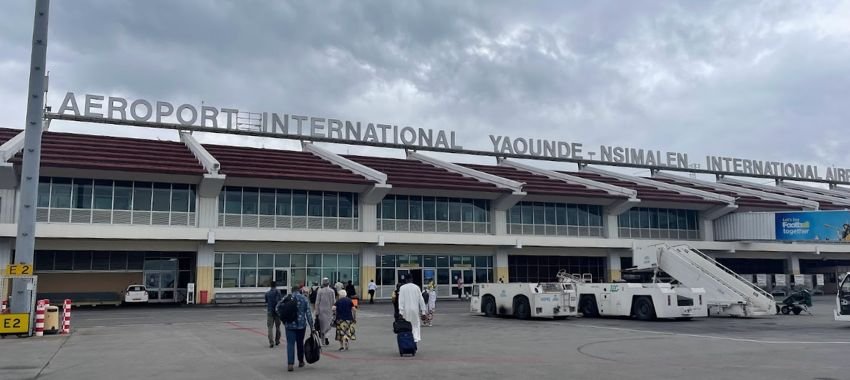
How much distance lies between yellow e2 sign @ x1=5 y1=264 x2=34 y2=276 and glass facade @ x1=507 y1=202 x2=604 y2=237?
3037 cm

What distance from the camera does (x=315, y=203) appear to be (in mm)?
39781

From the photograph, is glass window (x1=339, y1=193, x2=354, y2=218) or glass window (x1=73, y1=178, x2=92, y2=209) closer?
glass window (x1=73, y1=178, x2=92, y2=209)

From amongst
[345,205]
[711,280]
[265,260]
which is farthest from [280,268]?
[711,280]

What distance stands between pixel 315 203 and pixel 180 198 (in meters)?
7.57

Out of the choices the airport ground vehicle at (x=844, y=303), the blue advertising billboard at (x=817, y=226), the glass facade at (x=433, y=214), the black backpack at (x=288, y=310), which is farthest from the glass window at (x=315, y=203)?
the blue advertising billboard at (x=817, y=226)

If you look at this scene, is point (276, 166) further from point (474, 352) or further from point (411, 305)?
point (474, 352)

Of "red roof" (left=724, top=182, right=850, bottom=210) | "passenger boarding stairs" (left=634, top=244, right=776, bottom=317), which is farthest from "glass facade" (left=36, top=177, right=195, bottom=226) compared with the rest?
"red roof" (left=724, top=182, right=850, bottom=210)

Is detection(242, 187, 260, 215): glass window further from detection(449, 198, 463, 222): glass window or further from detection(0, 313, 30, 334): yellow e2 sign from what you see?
detection(0, 313, 30, 334): yellow e2 sign

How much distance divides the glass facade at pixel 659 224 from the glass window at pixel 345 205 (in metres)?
20.4

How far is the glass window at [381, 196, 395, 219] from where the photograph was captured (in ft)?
136

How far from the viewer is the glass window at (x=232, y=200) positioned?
37.4 meters

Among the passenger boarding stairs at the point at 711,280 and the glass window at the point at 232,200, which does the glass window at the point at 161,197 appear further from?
the passenger boarding stairs at the point at 711,280

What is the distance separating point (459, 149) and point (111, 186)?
86.3ft

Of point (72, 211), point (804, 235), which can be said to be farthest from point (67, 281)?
point (804, 235)
